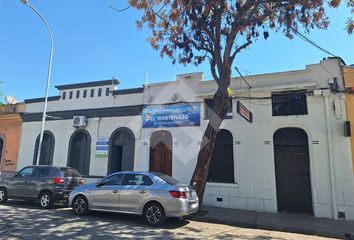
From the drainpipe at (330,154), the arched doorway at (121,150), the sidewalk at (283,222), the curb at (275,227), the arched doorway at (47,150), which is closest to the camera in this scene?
the curb at (275,227)

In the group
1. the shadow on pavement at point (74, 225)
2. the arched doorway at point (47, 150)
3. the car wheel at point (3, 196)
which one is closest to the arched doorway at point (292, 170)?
the shadow on pavement at point (74, 225)

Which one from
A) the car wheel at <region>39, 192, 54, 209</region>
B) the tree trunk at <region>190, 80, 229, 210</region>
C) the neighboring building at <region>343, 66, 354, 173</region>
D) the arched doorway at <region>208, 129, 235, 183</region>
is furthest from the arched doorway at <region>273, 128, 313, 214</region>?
the car wheel at <region>39, 192, 54, 209</region>

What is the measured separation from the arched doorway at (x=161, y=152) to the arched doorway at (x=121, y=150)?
3.58ft

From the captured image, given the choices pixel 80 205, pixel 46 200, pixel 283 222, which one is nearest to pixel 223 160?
pixel 283 222

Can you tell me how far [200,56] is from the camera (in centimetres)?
1173

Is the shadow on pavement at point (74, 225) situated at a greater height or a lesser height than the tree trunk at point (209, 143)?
lesser

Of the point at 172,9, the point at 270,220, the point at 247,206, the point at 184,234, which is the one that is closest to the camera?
the point at 184,234

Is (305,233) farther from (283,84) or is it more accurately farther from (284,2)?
(284,2)

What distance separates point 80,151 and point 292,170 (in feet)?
35.7

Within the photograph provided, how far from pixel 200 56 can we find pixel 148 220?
21.4ft

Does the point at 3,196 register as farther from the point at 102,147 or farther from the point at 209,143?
the point at 209,143

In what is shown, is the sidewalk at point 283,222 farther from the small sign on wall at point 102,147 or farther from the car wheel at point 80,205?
the small sign on wall at point 102,147

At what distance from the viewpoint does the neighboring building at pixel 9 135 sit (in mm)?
17688

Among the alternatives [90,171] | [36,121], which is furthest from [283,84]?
[36,121]
